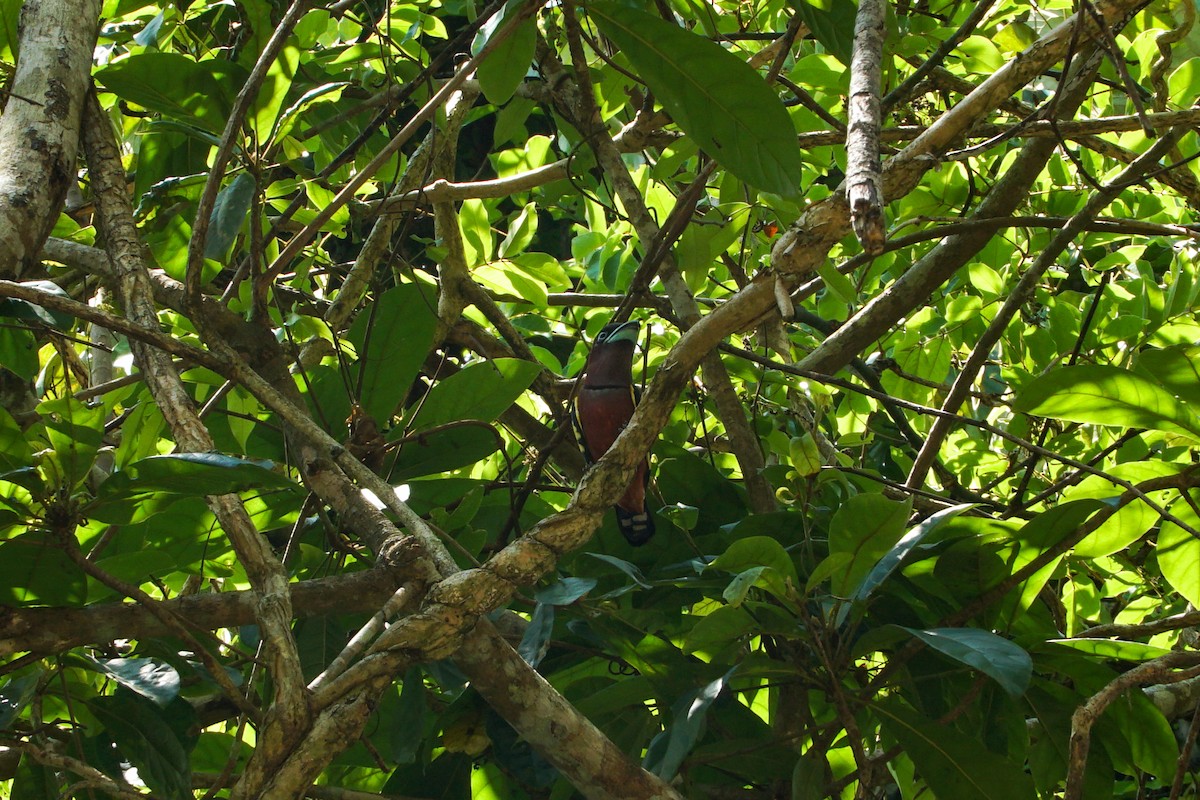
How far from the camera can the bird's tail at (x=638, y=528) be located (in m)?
1.61

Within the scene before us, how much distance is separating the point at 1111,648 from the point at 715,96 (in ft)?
2.63

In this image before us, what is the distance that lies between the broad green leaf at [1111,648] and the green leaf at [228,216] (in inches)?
43.6

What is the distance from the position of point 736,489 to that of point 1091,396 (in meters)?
0.61

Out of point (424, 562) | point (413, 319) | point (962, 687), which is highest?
point (413, 319)

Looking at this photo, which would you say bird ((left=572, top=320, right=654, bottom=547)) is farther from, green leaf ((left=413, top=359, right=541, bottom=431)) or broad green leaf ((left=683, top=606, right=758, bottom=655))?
broad green leaf ((left=683, top=606, right=758, bottom=655))

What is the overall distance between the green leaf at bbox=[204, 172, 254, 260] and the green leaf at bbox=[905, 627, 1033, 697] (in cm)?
90

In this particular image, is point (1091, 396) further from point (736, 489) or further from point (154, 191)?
point (154, 191)

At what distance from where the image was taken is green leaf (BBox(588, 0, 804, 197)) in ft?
3.62

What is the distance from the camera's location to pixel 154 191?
147 cm

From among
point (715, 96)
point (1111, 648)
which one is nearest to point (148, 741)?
point (715, 96)

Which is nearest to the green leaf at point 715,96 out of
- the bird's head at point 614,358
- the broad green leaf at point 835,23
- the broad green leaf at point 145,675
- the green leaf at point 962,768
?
the broad green leaf at point 835,23

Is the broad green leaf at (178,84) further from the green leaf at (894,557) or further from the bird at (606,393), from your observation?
the green leaf at (894,557)

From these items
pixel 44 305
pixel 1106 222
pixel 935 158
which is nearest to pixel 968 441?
pixel 1106 222

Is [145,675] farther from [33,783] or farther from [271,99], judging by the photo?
[271,99]
